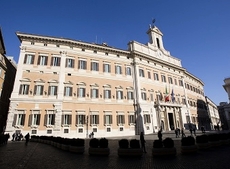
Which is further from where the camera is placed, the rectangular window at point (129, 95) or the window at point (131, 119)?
the rectangular window at point (129, 95)

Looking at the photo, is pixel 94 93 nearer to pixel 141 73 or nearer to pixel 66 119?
pixel 66 119

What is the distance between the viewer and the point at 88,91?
24.3m

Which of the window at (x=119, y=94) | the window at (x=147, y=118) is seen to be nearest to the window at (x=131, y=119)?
the window at (x=147, y=118)

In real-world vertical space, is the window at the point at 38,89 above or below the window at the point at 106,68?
below

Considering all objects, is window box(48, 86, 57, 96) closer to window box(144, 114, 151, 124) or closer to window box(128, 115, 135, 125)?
window box(128, 115, 135, 125)

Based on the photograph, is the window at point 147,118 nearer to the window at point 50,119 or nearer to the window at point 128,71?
the window at point 128,71

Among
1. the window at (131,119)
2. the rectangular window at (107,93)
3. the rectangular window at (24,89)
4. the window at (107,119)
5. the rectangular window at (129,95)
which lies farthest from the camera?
the rectangular window at (129,95)

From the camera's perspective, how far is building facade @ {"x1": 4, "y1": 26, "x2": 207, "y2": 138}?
68.4ft

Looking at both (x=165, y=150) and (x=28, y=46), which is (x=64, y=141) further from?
(x=28, y=46)

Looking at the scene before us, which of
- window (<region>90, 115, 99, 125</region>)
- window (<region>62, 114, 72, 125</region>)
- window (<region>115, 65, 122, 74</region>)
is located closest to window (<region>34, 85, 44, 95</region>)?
window (<region>62, 114, 72, 125</region>)

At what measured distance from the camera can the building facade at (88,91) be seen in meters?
20.8

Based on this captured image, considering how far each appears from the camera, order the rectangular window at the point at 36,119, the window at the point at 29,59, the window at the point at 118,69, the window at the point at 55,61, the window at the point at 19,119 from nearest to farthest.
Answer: the window at the point at 19,119 < the rectangular window at the point at 36,119 < the window at the point at 29,59 < the window at the point at 55,61 < the window at the point at 118,69

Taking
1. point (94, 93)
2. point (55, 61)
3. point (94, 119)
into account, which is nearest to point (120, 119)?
point (94, 119)

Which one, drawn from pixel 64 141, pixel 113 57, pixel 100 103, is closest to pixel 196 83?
pixel 113 57
